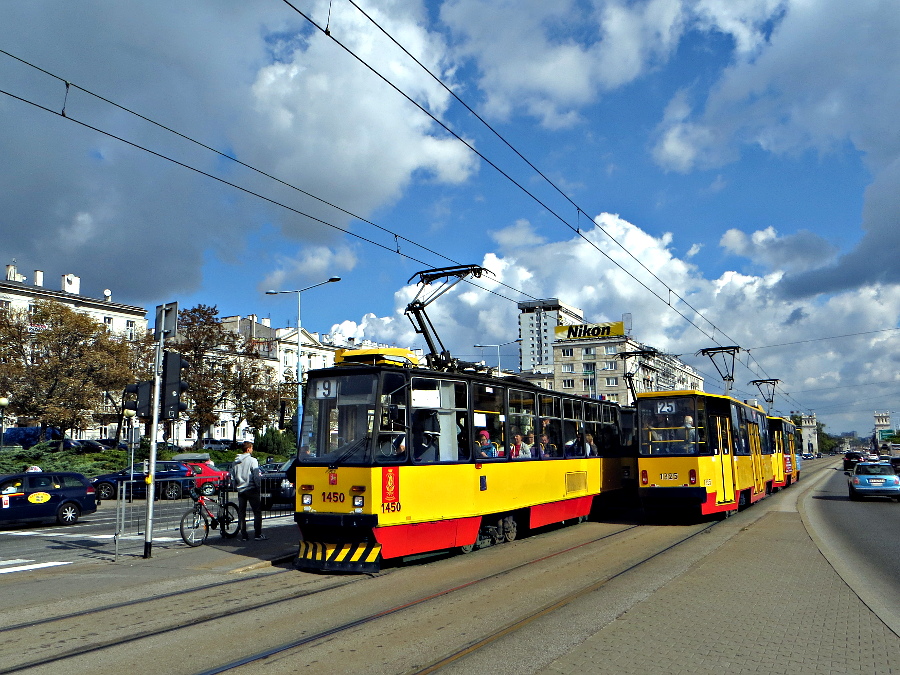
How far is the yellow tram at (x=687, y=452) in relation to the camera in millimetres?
17016

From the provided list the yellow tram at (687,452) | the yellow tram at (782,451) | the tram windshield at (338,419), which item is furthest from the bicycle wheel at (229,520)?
the yellow tram at (782,451)

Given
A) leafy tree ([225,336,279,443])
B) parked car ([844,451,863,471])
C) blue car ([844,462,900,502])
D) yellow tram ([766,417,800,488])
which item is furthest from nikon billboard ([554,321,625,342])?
blue car ([844,462,900,502])

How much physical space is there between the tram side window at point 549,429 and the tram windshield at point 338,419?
4878 millimetres

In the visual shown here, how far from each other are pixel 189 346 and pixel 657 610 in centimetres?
4690

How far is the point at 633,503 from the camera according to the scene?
2130cm

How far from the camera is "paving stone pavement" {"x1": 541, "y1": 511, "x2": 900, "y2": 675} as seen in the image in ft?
19.3

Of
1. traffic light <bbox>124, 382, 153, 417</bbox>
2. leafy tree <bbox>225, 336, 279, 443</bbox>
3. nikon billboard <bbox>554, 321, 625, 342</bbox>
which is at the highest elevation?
nikon billboard <bbox>554, 321, 625, 342</bbox>

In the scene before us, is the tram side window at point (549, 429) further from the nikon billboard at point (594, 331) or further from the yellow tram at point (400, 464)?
the nikon billboard at point (594, 331)

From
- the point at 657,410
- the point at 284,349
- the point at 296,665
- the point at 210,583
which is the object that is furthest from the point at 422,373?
the point at 284,349

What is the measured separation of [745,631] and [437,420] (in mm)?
5556

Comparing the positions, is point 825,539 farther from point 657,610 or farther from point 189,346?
point 189,346

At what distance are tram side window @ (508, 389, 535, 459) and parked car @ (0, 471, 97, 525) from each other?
1309cm

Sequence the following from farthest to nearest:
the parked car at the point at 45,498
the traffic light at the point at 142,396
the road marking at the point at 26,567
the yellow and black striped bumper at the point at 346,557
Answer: the parked car at the point at 45,498
the traffic light at the point at 142,396
the road marking at the point at 26,567
the yellow and black striped bumper at the point at 346,557

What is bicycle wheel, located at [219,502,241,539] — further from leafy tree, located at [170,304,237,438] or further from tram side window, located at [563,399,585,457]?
leafy tree, located at [170,304,237,438]
